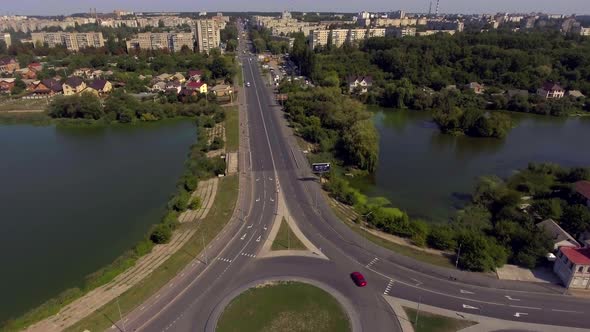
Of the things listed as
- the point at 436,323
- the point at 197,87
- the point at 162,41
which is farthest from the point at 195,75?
the point at 436,323

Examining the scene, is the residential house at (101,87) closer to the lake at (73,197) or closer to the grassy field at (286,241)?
the lake at (73,197)

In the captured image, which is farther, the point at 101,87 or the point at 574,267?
the point at 101,87

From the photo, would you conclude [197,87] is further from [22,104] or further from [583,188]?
[583,188]

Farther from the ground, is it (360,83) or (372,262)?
(360,83)

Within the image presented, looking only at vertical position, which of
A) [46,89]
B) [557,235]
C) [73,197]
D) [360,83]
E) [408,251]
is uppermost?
[360,83]

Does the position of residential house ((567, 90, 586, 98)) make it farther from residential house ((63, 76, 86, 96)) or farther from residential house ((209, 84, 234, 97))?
residential house ((63, 76, 86, 96))

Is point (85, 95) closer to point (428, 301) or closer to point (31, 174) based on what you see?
point (31, 174)

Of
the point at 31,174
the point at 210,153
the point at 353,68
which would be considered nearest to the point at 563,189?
the point at 210,153

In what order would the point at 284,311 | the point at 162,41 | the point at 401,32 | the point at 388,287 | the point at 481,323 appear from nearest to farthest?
the point at 481,323, the point at 284,311, the point at 388,287, the point at 162,41, the point at 401,32
